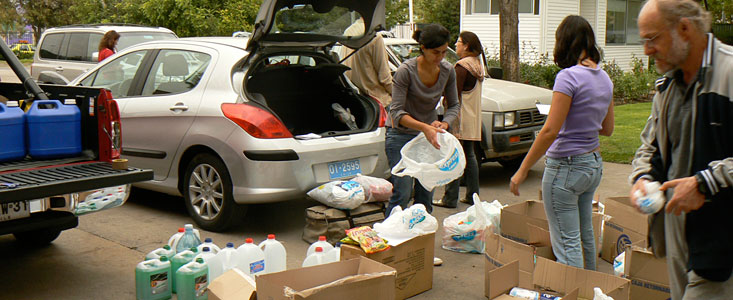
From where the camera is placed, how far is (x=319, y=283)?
4090mm

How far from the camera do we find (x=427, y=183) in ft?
17.3

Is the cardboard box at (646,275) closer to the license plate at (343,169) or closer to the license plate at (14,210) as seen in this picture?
the license plate at (343,169)

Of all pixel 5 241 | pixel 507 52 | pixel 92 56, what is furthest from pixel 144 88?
pixel 507 52

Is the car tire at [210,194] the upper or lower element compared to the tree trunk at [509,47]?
lower

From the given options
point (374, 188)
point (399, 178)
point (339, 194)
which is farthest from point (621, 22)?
point (399, 178)

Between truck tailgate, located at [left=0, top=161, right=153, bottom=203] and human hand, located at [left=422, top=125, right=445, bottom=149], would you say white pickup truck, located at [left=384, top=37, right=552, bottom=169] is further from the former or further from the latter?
truck tailgate, located at [left=0, top=161, right=153, bottom=203]

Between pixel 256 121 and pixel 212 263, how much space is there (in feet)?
4.89

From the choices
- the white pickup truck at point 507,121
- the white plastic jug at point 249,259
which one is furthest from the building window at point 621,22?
the white plastic jug at point 249,259

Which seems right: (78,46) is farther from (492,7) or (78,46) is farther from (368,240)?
(492,7)

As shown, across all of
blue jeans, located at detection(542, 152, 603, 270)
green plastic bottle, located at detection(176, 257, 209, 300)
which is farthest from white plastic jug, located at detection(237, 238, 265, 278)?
blue jeans, located at detection(542, 152, 603, 270)

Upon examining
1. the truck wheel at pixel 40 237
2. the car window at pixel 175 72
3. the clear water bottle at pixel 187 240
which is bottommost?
the truck wheel at pixel 40 237

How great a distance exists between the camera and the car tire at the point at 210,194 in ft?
19.9

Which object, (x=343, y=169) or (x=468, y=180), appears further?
(x=468, y=180)

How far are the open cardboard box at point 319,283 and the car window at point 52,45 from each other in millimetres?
10899
